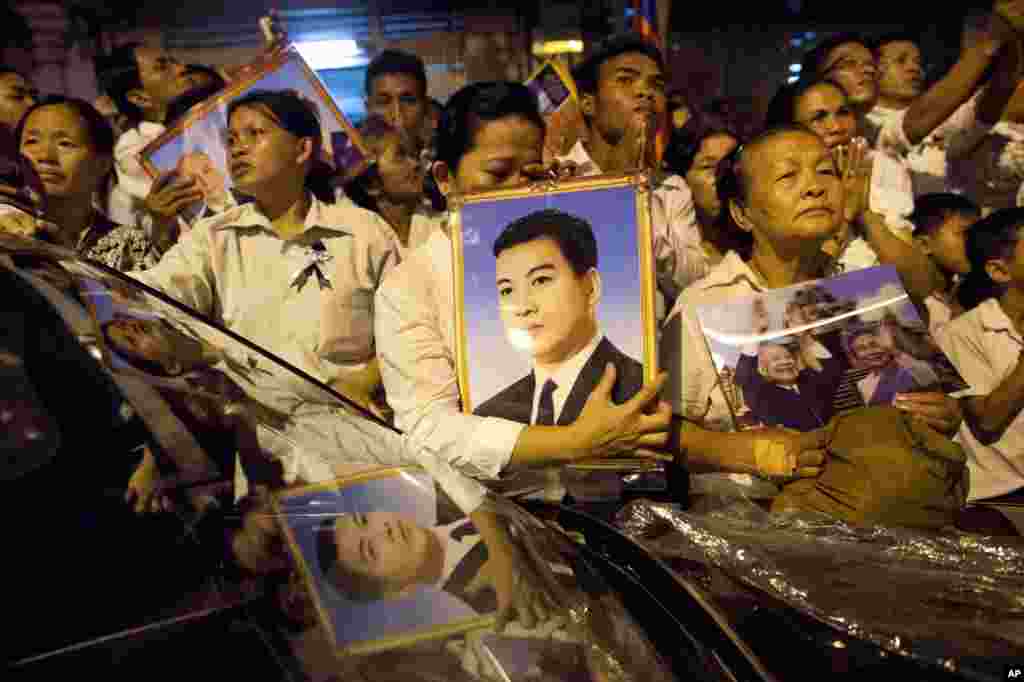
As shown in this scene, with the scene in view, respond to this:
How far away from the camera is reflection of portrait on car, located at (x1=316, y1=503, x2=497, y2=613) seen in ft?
3.18

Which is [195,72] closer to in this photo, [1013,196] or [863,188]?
[863,188]

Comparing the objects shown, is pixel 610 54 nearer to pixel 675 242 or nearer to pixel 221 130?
pixel 675 242

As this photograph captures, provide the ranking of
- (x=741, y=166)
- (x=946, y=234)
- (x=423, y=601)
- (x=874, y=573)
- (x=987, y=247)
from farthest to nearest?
(x=946, y=234)
(x=987, y=247)
(x=741, y=166)
(x=874, y=573)
(x=423, y=601)

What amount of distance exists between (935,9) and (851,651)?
30.4 feet

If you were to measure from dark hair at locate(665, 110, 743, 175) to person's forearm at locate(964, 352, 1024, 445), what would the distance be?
1290mm

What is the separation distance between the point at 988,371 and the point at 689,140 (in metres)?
1.64

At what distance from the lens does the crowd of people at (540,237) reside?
6.21ft

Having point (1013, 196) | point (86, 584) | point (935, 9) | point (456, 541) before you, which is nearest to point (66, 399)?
point (86, 584)

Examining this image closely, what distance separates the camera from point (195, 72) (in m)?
3.88

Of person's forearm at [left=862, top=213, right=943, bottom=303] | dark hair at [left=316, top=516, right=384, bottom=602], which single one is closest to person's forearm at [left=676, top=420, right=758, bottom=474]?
person's forearm at [left=862, top=213, right=943, bottom=303]

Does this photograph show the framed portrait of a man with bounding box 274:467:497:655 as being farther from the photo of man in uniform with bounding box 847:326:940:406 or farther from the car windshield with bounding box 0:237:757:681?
the photo of man in uniform with bounding box 847:326:940:406

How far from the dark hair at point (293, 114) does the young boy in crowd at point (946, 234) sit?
8.32 feet

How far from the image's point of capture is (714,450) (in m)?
1.94

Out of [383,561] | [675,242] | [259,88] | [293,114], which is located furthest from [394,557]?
[259,88]
